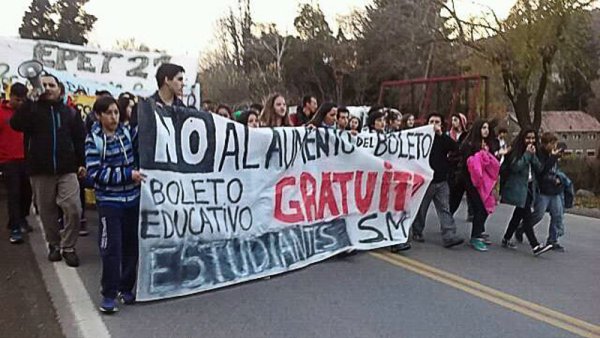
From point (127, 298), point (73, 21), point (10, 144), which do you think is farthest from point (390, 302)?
point (73, 21)

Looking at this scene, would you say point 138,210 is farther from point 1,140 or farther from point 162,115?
point 1,140

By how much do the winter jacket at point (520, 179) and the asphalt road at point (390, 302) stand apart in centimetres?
75

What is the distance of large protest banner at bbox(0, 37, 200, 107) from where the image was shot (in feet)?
38.9

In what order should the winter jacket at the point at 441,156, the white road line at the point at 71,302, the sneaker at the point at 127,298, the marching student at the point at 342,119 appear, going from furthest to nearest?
the winter jacket at the point at 441,156 → the marching student at the point at 342,119 → the sneaker at the point at 127,298 → the white road line at the point at 71,302

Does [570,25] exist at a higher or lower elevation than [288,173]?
higher

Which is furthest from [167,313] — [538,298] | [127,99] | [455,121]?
[455,121]

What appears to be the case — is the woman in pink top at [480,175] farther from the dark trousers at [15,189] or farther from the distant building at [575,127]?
the distant building at [575,127]

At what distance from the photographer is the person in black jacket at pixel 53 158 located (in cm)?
665

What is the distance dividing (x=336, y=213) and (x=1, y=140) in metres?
4.05

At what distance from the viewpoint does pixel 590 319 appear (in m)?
5.35

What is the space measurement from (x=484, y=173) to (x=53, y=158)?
4845mm

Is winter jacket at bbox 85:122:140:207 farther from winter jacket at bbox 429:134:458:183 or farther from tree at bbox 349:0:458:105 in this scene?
tree at bbox 349:0:458:105

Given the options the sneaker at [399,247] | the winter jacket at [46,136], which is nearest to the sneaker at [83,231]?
the winter jacket at [46,136]

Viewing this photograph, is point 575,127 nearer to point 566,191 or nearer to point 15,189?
point 566,191
